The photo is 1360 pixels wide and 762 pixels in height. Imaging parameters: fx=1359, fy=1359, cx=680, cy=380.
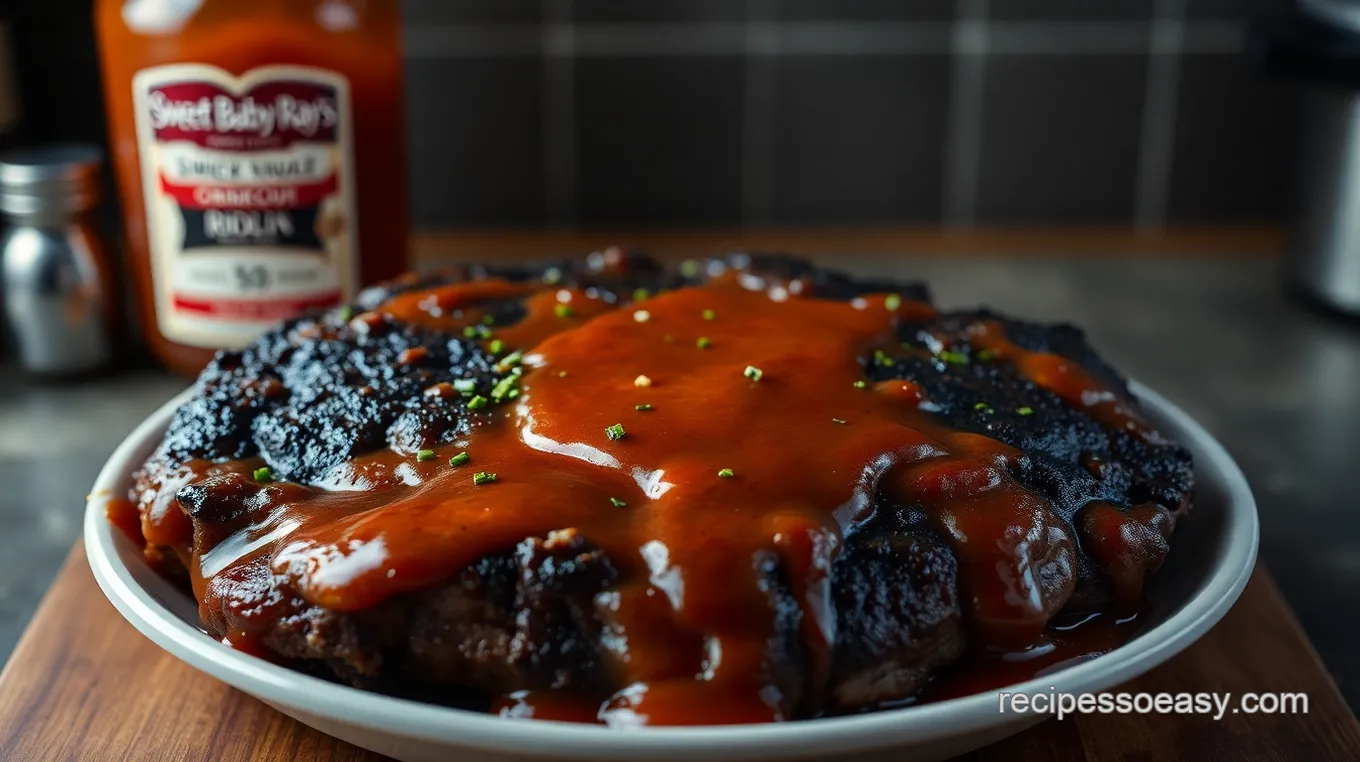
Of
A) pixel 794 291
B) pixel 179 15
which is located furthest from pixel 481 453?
pixel 179 15

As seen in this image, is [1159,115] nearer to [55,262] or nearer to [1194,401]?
[1194,401]

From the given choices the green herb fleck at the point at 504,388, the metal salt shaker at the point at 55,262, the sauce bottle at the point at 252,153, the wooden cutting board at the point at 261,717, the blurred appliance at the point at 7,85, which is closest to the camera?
the wooden cutting board at the point at 261,717

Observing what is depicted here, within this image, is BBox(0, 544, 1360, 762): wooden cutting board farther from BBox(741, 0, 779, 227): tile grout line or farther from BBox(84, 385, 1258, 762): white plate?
BBox(741, 0, 779, 227): tile grout line

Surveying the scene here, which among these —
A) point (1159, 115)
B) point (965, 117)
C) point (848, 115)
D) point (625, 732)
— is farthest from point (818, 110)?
point (625, 732)

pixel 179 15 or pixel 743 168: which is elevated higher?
pixel 179 15

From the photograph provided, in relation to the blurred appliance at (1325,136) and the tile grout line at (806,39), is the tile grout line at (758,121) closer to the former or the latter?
the tile grout line at (806,39)

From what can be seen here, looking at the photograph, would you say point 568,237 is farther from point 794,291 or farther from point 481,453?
point 481,453

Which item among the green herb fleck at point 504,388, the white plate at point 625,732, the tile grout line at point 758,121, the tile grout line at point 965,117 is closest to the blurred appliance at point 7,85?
the tile grout line at point 758,121
